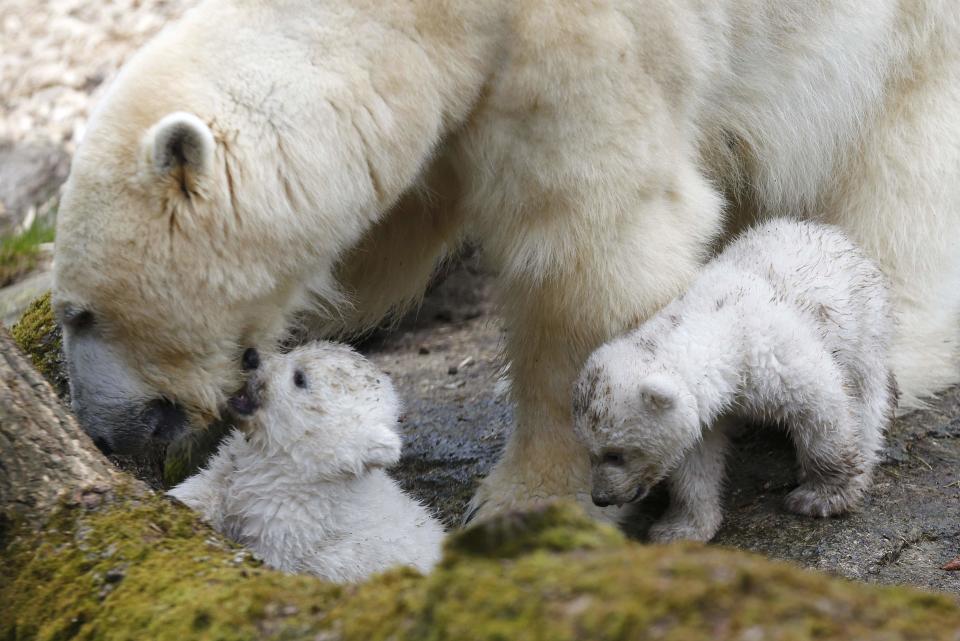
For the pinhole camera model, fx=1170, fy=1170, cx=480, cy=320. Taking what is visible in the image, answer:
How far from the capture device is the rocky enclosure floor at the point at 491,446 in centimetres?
363

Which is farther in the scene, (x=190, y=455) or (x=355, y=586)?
(x=190, y=455)

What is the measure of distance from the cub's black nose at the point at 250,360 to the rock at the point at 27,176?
5.10 meters

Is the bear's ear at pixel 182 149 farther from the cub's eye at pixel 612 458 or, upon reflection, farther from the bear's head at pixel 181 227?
the cub's eye at pixel 612 458

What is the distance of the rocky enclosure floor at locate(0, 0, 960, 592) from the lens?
3.63m

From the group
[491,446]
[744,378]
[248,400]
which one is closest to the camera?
[248,400]

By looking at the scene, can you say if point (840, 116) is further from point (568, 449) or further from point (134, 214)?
point (134, 214)

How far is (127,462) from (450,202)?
1.35 meters

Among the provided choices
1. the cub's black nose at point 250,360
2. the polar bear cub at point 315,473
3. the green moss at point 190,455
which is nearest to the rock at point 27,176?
the green moss at point 190,455

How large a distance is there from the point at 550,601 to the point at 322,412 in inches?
66.7

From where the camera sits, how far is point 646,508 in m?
4.09

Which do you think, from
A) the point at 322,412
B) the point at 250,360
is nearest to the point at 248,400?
the point at 250,360

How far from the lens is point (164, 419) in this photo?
340 centimetres

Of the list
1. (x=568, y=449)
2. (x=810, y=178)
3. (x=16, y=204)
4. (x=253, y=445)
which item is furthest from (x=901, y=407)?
(x=16, y=204)

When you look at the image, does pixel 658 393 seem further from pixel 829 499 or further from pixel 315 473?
pixel 315 473
